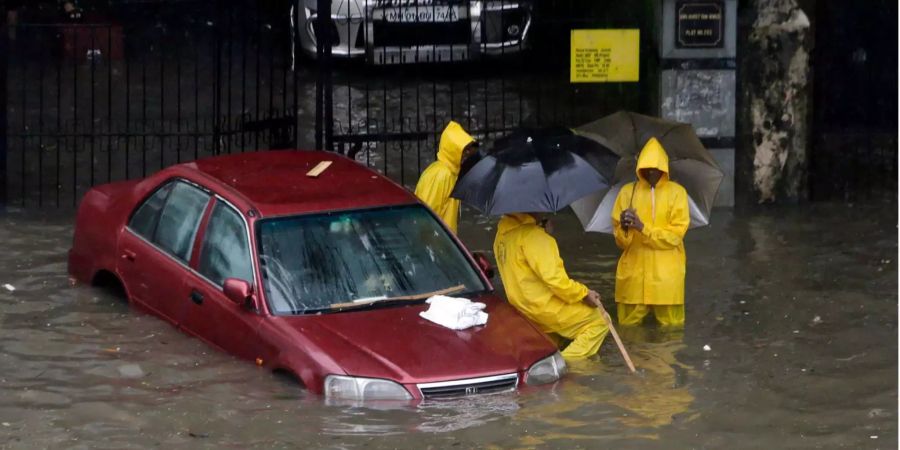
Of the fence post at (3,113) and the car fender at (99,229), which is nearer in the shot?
the car fender at (99,229)

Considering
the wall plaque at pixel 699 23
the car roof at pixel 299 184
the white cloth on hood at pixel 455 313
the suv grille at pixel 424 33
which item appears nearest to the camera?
the white cloth on hood at pixel 455 313

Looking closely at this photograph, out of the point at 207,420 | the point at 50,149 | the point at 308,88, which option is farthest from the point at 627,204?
the point at 308,88

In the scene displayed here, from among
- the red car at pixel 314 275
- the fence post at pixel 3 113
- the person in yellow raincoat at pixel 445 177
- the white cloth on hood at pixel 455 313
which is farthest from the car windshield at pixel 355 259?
the fence post at pixel 3 113

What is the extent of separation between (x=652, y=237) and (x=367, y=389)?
2.67 metres

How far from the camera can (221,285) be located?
9.31 metres

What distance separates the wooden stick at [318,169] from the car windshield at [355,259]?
55 centimetres

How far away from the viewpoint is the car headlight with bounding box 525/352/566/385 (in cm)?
859

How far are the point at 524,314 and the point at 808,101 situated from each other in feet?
18.8

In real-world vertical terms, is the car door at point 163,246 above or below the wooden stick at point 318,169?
below

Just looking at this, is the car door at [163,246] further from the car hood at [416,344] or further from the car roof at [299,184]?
the car hood at [416,344]

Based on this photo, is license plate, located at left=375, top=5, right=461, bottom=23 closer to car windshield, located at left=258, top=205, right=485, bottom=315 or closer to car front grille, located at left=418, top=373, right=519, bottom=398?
car windshield, located at left=258, top=205, right=485, bottom=315

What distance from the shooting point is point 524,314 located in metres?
9.63

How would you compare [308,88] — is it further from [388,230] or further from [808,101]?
[388,230]

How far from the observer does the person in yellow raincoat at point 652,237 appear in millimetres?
10258
